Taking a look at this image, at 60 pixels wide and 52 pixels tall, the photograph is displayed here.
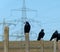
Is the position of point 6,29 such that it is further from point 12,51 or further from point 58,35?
point 12,51

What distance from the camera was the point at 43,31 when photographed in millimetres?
17562

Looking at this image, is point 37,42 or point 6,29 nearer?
point 6,29

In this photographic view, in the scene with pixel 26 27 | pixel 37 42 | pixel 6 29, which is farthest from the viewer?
pixel 37 42

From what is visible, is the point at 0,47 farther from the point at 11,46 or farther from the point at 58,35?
the point at 58,35

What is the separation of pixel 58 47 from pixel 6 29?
19.1 ft

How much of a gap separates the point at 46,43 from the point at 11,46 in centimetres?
168

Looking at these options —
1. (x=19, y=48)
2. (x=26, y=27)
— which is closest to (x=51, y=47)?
(x=19, y=48)

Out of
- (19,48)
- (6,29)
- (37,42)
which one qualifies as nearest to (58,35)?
(37,42)

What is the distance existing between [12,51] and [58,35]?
10.1ft

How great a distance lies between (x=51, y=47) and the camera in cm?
1748

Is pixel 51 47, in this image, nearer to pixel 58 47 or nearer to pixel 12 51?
pixel 58 47

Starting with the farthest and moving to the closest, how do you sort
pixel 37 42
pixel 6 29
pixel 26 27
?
pixel 37 42 < pixel 26 27 < pixel 6 29

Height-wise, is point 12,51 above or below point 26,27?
below

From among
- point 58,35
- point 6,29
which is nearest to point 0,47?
point 58,35
